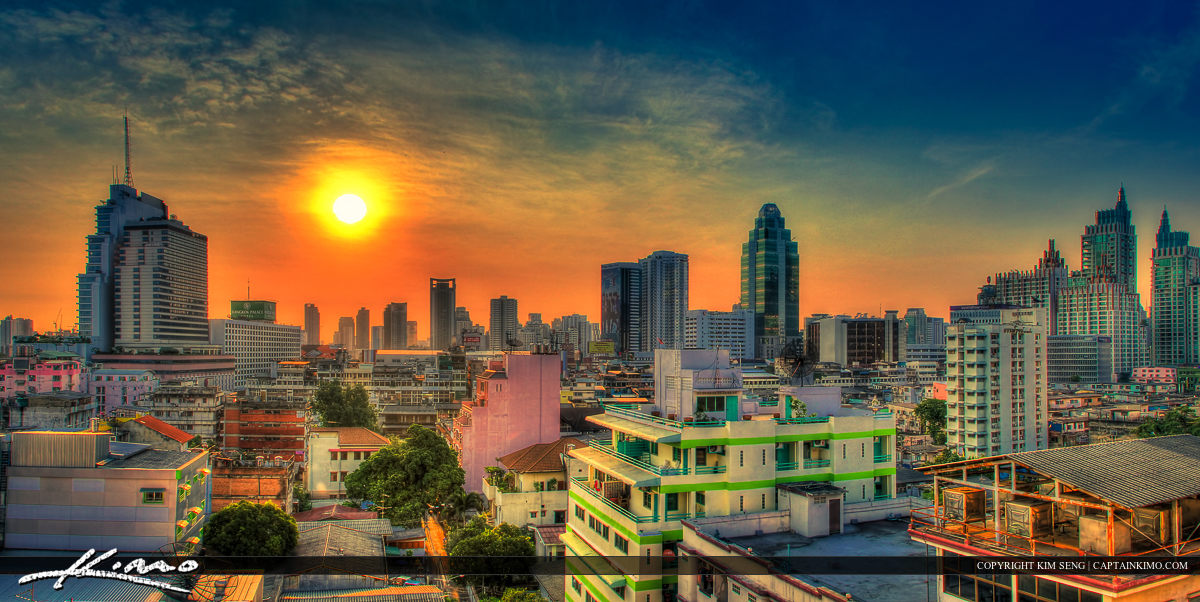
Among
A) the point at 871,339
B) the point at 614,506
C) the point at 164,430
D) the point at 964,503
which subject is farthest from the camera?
the point at 871,339

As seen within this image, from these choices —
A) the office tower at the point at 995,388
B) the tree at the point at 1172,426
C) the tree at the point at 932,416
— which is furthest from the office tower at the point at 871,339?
the tree at the point at 1172,426

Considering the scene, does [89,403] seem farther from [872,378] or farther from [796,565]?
[872,378]

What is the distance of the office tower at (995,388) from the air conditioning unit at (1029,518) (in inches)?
1499

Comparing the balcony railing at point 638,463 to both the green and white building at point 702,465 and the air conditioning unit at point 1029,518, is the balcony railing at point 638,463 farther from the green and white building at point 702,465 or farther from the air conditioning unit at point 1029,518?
the air conditioning unit at point 1029,518

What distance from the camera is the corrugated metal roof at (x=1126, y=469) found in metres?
8.27

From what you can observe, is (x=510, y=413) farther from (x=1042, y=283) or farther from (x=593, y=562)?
(x=1042, y=283)

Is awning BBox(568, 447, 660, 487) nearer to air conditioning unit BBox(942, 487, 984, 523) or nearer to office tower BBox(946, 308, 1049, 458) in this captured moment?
air conditioning unit BBox(942, 487, 984, 523)

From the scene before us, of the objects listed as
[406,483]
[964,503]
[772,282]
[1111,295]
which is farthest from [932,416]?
[772,282]

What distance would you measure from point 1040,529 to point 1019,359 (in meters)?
41.1

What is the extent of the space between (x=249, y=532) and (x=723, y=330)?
430 ft

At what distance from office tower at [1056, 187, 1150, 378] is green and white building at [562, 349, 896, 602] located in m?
113

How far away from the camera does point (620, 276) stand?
16850cm

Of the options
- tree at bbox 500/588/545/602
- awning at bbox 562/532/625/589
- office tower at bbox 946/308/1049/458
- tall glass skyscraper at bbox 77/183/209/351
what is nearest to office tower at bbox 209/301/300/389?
tall glass skyscraper at bbox 77/183/209/351

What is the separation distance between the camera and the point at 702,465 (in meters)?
16.7
